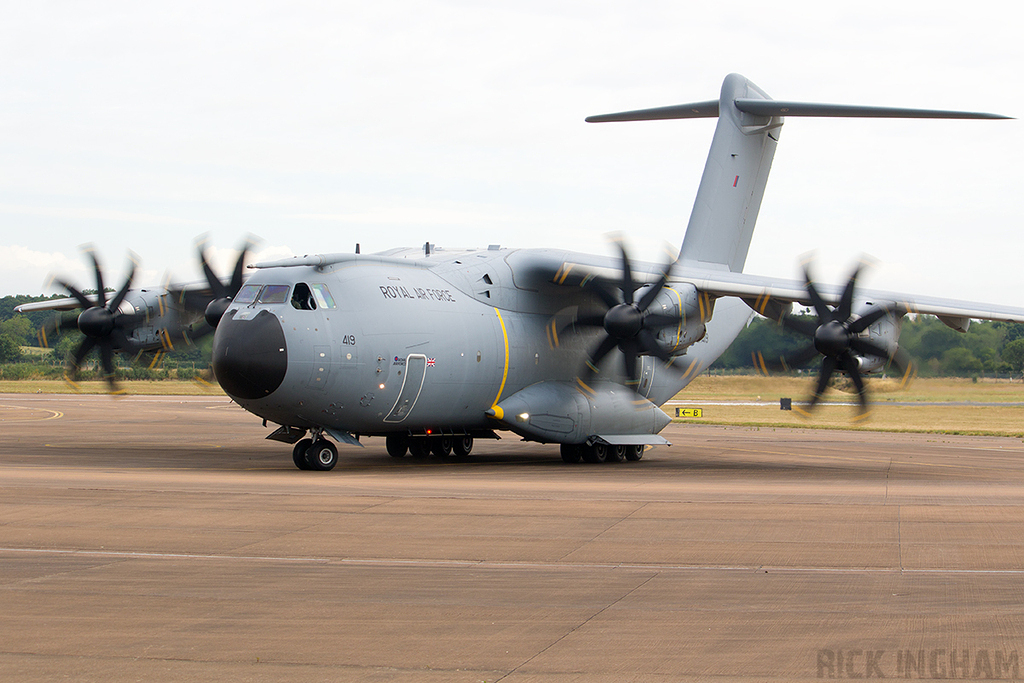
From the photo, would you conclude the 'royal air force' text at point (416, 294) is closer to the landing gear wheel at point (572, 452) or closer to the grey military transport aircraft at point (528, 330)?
the grey military transport aircraft at point (528, 330)

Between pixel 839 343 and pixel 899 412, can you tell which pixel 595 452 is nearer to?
pixel 839 343

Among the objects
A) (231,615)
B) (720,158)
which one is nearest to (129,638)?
(231,615)

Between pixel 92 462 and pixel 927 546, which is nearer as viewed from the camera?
pixel 927 546

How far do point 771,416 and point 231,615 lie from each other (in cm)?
4393

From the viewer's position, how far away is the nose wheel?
19.0m

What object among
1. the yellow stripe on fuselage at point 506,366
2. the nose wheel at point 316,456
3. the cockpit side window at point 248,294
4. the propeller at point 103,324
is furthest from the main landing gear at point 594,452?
the propeller at point 103,324

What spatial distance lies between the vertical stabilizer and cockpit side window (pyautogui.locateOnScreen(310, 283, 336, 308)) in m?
10.8

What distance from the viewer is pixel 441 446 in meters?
24.0

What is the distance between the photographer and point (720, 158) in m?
26.6

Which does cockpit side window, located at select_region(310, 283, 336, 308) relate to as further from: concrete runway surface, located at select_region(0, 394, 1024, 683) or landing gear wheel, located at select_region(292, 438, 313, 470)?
concrete runway surface, located at select_region(0, 394, 1024, 683)

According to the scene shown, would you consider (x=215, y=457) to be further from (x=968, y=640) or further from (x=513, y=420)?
(x=968, y=640)

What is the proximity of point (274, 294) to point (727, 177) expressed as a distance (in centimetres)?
1324

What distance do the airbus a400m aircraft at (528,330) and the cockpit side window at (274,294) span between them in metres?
0.03

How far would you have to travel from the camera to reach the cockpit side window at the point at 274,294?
1852 centimetres
